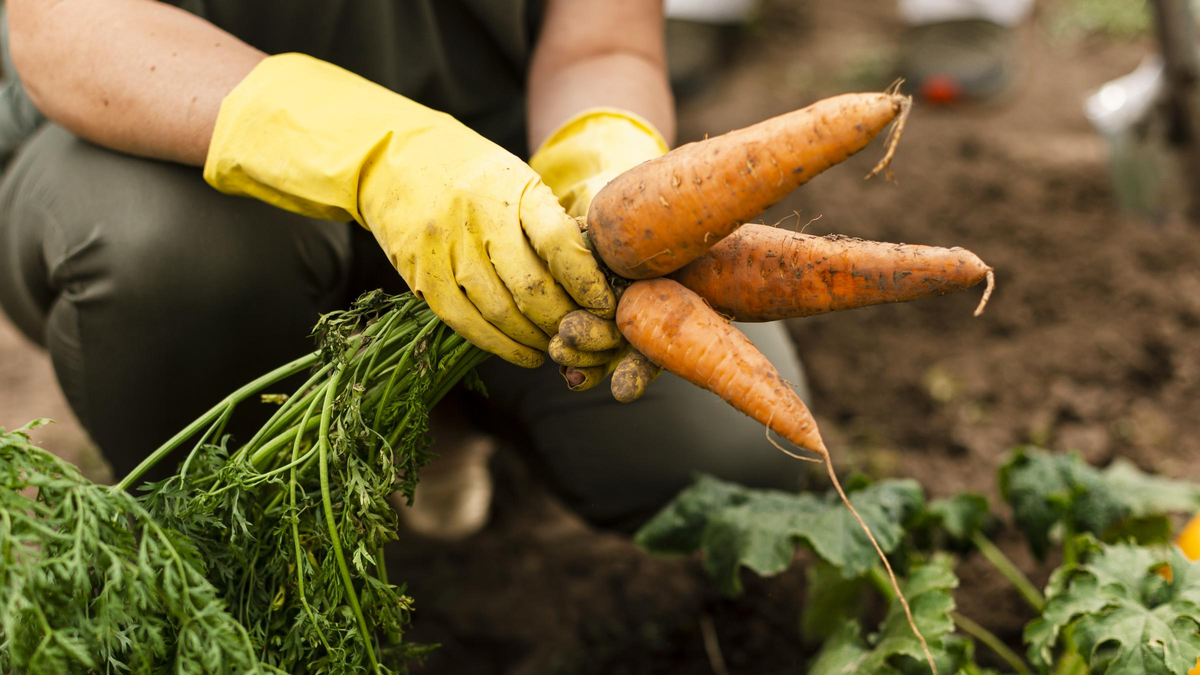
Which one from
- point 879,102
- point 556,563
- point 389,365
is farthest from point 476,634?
point 879,102

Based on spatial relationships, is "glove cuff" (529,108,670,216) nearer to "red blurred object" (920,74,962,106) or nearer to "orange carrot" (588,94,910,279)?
"orange carrot" (588,94,910,279)

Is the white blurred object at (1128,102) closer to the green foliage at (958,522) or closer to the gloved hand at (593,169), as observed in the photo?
the green foliage at (958,522)

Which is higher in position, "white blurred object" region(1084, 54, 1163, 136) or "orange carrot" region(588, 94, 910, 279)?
"orange carrot" region(588, 94, 910, 279)

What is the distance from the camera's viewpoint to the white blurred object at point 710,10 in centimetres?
438

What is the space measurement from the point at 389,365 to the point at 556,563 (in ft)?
3.88

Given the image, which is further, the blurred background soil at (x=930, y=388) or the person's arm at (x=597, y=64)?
the blurred background soil at (x=930, y=388)

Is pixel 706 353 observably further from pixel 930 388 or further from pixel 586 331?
pixel 930 388

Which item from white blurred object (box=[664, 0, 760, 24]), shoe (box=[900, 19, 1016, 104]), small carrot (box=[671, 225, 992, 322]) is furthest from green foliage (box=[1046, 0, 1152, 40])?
small carrot (box=[671, 225, 992, 322])

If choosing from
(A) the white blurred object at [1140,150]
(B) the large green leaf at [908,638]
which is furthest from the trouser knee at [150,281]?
(A) the white blurred object at [1140,150]

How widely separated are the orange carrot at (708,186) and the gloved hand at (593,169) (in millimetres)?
135

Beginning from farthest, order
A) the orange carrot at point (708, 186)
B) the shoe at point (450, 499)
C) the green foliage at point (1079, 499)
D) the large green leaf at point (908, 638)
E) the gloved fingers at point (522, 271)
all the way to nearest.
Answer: the shoe at point (450, 499) → the green foliage at point (1079, 499) → the large green leaf at point (908, 638) → the gloved fingers at point (522, 271) → the orange carrot at point (708, 186)

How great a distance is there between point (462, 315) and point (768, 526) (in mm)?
754

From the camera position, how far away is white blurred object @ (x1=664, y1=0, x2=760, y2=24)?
438cm

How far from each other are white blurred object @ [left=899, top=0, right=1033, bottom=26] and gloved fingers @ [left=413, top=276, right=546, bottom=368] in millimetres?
3874
